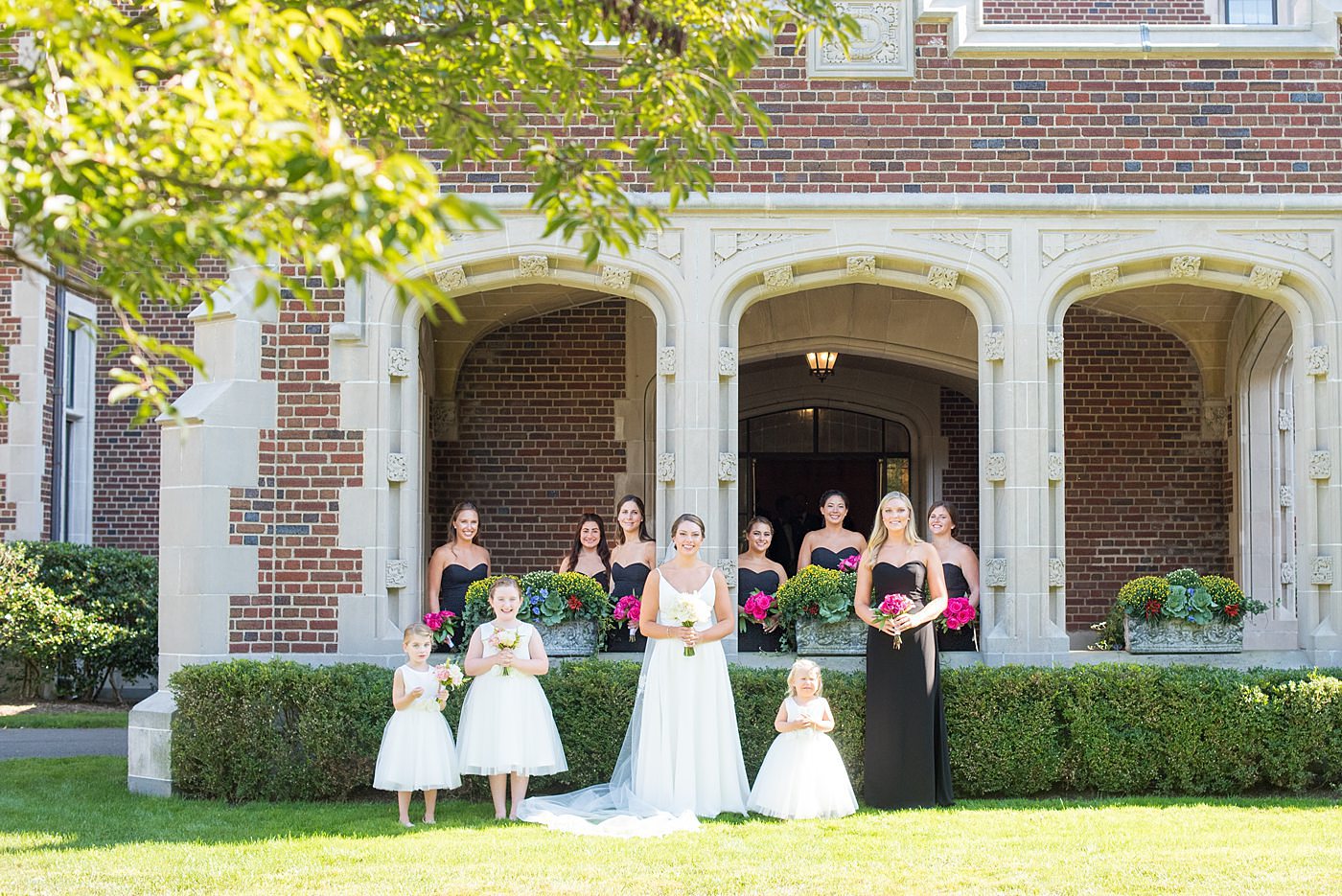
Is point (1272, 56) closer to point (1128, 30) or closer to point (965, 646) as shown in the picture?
point (1128, 30)

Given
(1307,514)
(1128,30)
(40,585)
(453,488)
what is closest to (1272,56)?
(1128,30)

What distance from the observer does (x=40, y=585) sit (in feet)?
40.4

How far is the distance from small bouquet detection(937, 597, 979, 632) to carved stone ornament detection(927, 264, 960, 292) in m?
2.06

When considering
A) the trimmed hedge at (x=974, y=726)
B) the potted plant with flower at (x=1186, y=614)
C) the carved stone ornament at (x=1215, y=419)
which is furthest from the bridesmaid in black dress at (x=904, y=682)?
the carved stone ornament at (x=1215, y=419)

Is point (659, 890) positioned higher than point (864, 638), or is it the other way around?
point (864, 638)

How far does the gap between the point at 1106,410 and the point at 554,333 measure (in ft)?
16.9

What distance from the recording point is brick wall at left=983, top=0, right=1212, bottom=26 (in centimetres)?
1477

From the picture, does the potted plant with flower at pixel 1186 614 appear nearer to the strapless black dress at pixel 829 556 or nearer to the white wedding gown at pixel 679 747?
the strapless black dress at pixel 829 556

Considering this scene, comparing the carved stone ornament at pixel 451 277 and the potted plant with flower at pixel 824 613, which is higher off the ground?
the carved stone ornament at pixel 451 277

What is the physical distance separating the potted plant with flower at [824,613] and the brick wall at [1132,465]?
479cm

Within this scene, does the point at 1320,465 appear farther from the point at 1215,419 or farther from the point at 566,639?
the point at 566,639

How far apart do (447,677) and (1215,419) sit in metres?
8.18

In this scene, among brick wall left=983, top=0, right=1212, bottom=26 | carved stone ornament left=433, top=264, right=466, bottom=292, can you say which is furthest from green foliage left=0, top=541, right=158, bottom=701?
brick wall left=983, top=0, right=1212, bottom=26

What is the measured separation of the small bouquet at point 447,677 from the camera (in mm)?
7430
